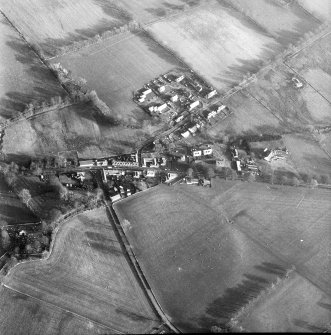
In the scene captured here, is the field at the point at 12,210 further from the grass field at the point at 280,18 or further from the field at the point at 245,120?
the grass field at the point at 280,18

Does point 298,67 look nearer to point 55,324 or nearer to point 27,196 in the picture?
point 27,196

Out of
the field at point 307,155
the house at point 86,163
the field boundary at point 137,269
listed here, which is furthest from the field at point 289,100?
the field boundary at point 137,269

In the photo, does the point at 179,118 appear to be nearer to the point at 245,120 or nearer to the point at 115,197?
the point at 245,120

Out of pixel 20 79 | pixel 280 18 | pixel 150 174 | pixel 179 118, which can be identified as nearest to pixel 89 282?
pixel 150 174

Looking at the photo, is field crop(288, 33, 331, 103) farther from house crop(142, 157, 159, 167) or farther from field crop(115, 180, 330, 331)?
house crop(142, 157, 159, 167)

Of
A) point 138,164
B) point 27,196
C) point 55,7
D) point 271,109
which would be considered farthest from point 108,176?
point 55,7

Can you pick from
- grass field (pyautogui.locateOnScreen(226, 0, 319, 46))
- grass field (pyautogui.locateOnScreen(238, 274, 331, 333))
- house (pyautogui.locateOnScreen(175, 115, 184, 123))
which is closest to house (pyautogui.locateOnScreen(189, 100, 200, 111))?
house (pyautogui.locateOnScreen(175, 115, 184, 123))
